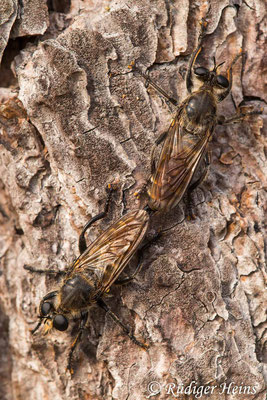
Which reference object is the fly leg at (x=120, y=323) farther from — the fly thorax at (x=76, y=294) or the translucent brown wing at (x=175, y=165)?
the translucent brown wing at (x=175, y=165)

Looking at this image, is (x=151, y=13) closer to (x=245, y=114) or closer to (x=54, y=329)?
(x=245, y=114)

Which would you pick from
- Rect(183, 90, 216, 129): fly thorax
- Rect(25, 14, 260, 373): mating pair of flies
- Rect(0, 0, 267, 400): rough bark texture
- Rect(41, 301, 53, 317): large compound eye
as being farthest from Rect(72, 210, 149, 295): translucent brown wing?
Rect(183, 90, 216, 129): fly thorax

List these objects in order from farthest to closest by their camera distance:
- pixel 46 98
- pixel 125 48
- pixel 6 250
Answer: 1. pixel 6 250
2. pixel 125 48
3. pixel 46 98

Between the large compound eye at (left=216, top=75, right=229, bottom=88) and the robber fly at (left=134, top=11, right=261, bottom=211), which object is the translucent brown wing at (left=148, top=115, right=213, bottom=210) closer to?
the robber fly at (left=134, top=11, right=261, bottom=211)

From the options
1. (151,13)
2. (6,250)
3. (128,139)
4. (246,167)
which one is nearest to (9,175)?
(6,250)

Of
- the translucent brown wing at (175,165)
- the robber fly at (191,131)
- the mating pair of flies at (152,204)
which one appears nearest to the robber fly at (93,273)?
the mating pair of flies at (152,204)

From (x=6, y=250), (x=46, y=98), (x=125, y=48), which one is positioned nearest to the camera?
(x=46, y=98)

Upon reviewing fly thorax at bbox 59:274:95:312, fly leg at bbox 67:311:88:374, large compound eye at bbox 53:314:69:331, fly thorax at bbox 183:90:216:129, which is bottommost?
fly leg at bbox 67:311:88:374
